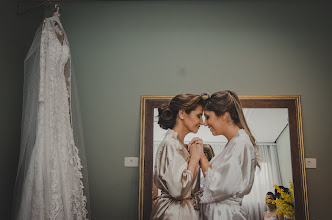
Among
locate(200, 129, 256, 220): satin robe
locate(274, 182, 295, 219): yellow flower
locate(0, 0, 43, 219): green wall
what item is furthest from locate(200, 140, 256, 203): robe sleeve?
locate(0, 0, 43, 219): green wall

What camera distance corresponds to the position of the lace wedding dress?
6.68 ft

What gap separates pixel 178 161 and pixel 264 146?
2.21 ft

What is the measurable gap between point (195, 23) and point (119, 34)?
0.66 m

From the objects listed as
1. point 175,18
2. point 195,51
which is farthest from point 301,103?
point 175,18

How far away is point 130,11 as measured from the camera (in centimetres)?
295

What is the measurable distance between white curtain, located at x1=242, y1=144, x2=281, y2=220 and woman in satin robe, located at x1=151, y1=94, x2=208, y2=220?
410mm

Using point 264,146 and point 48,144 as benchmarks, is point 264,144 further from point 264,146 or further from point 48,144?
point 48,144

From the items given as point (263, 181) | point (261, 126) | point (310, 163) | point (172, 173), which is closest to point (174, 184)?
point (172, 173)

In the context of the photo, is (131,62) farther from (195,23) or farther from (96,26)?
(195,23)

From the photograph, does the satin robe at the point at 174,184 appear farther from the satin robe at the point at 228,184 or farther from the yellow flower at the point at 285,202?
the yellow flower at the point at 285,202

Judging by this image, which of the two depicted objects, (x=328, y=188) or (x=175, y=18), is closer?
(x=328, y=188)

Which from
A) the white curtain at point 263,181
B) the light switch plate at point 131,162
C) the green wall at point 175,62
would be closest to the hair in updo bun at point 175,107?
the green wall at point 175,62

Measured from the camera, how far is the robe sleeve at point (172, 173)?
8.20 feet

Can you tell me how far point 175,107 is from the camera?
8.90ft
